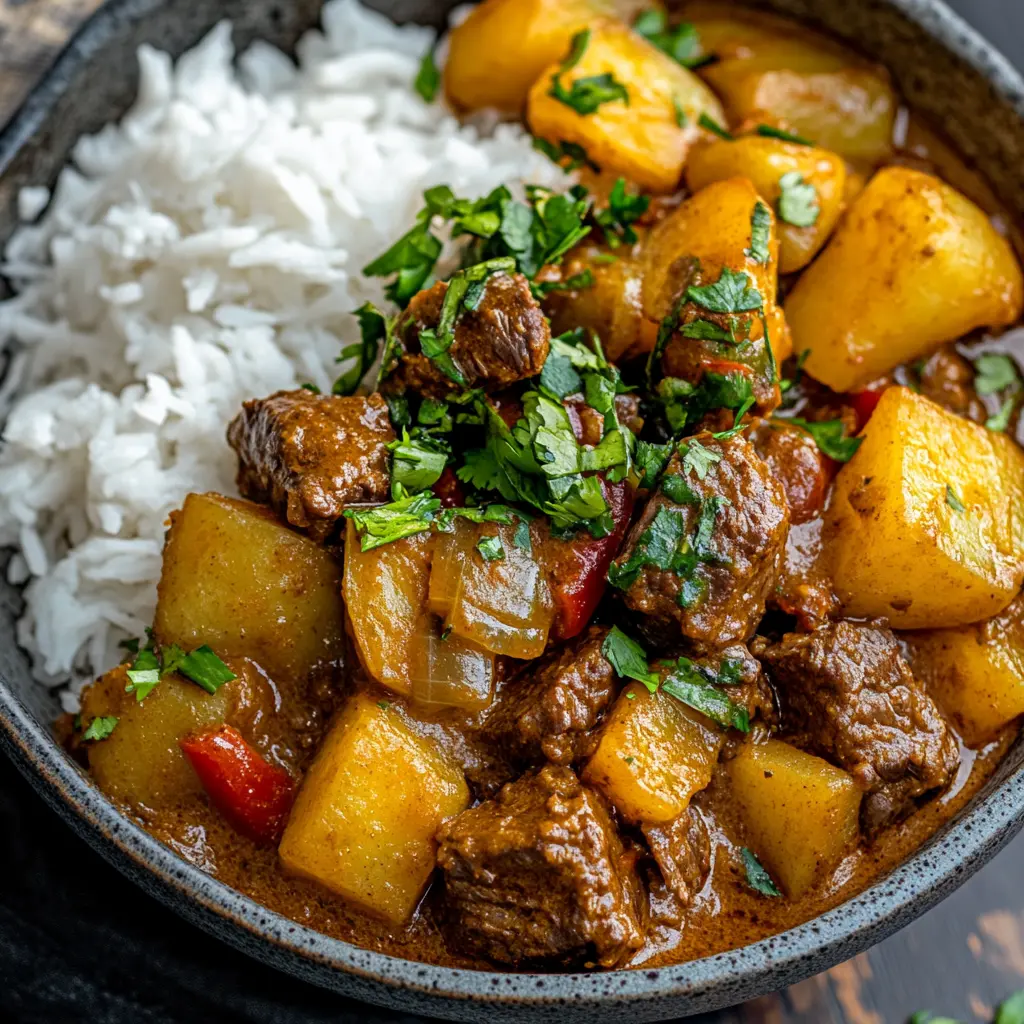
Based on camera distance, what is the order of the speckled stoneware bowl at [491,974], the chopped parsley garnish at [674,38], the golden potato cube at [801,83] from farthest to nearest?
1. the chopped parsley garnish at [674,38]
2. the golden potato cube at [801,83]
3. the speckled stoneware bowl at [491,974]

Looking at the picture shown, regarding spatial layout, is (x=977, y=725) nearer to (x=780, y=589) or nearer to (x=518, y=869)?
(x=780, y=589)

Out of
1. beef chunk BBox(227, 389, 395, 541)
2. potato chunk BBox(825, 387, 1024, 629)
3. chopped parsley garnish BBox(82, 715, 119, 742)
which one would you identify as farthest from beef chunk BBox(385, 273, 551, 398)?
chopped parsley garnish BBox(82, 715, 119, 742)

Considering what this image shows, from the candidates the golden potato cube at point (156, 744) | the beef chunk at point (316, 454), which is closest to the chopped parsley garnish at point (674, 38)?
the beef chunk at point (316, 454)

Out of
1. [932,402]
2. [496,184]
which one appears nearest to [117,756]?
[496,184]

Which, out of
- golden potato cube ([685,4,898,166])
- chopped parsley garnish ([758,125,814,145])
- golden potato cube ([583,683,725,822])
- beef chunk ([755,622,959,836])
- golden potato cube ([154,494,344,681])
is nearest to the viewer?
golden potato cube ([583,683,725,822])

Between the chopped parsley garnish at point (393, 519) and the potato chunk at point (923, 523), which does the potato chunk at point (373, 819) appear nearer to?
the chopped parsley garnish at point (393, 519)

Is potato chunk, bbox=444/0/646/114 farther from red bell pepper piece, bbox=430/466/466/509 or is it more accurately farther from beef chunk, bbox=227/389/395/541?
red bell pepper piece, bbox=430/466/466/509

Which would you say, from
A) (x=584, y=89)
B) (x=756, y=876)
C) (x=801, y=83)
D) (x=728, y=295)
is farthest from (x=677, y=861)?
(x=801, y=83)
